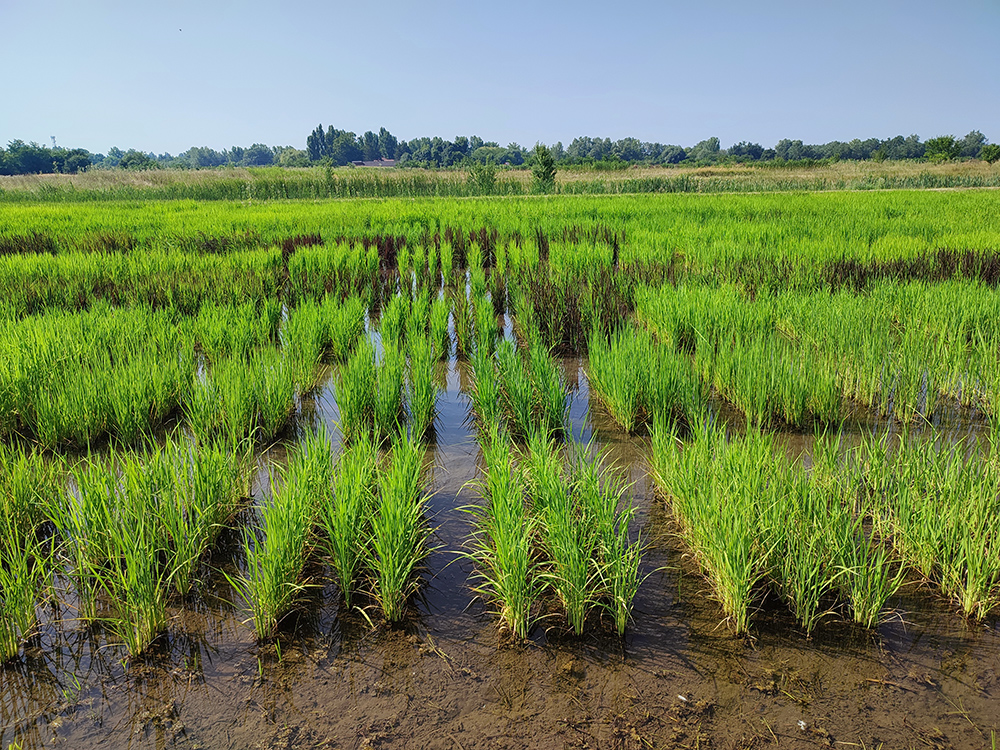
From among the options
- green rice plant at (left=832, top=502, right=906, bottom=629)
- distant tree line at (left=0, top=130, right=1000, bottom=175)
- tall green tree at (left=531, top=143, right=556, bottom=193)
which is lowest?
green rice plant at (left=832, top=502, right=906, bottom=629)

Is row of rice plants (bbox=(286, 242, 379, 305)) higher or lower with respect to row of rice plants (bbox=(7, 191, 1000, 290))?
lower

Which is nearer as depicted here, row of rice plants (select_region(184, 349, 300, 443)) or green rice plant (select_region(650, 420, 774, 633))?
green rice plant (select_region(650, 420, 774, 633))

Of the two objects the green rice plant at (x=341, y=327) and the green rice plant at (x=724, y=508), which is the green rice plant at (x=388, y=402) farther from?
the green rice plant at (x=724, y=508)

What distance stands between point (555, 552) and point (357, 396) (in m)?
2.04

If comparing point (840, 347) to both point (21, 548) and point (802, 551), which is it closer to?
point (802, 551)

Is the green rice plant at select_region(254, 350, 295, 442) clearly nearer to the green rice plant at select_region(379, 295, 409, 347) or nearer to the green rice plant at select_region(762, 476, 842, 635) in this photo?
the green rice plant at select_region(379, 295, 409, 347)

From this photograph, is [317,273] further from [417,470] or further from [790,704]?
[790,704]

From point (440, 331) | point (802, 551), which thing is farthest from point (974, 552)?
point (440, 331)

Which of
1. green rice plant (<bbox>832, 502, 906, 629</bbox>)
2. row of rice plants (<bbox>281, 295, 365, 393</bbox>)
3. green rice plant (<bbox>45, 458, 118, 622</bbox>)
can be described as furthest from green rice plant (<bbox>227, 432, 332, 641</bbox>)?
row of rice plants (<bbox>281, 295, 365, 393</bbox>)

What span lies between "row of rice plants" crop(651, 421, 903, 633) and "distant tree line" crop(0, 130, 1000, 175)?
53.0m

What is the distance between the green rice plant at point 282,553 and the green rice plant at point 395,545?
0.28m

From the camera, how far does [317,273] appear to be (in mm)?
7613

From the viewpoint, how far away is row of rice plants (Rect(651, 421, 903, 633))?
6.68 feet

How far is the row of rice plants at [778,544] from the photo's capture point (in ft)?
6.68
